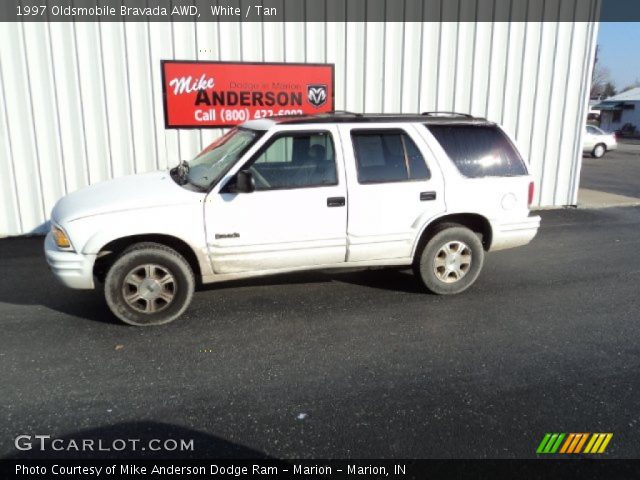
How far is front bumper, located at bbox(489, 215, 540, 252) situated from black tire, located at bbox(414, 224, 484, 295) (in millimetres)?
207

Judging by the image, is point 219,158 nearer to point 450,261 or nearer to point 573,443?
point 450,261

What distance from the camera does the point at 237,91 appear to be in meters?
8.35

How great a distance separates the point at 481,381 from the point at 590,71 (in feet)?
28.2

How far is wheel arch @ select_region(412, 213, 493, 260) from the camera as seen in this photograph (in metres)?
5.15

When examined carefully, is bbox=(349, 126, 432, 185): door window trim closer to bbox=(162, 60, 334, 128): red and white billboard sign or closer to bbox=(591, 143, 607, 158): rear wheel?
bbox=(162, 60, 334, 128): red and white billboard sign

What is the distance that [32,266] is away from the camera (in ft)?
20.3

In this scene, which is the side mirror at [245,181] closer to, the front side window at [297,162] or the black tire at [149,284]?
the front side window at [297,162]

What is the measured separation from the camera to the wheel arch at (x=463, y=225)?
5148mm

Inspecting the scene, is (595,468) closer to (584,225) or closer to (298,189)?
(298,189)

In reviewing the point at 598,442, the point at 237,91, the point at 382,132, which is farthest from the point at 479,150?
the point at 237,91

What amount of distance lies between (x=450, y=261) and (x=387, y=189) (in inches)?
42.3

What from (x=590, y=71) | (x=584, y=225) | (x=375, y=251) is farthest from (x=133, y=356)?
(x=590, y=71)

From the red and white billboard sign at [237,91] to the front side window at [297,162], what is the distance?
408 centimetres

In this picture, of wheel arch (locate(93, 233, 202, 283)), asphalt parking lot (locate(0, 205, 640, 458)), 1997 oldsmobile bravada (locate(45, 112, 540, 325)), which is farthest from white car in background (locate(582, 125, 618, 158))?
wheel arch (locate(93, 233, 202, 283))
